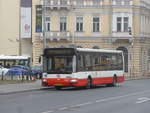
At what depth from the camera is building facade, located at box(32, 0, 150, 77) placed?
67.1m

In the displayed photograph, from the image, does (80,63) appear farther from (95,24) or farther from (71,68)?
(95,24)

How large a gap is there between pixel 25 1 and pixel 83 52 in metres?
46.2

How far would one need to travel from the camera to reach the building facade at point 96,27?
6712 centimetres

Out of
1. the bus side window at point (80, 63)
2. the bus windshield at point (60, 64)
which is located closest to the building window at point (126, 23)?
the bus side window at point (80, 63)

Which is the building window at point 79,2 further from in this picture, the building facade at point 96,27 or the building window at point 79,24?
the building window at point 79,24

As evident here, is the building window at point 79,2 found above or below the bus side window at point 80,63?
above

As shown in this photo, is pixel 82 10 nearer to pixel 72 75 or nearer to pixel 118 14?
pixel 118 14

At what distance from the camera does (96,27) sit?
224 ft

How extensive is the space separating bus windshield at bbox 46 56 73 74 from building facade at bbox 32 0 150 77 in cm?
3516

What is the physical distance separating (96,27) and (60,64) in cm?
3740

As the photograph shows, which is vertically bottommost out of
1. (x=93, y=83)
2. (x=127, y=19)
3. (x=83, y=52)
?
(x=93, y=83)

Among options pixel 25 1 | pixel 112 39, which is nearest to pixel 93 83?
pixel 112 39

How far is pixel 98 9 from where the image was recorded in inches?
2675

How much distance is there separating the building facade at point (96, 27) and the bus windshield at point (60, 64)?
35.2m
